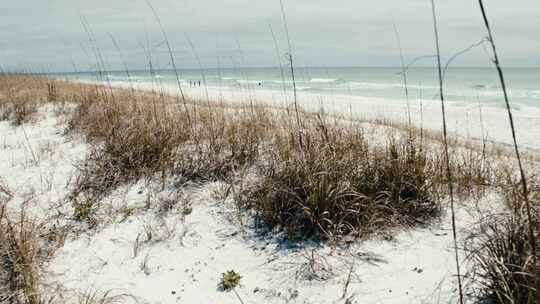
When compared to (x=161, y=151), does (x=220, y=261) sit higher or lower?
lower

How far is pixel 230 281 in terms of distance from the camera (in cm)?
232

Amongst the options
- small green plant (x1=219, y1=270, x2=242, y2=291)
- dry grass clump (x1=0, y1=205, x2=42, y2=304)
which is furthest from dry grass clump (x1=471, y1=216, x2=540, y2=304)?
dry grass clump (x1=0, y1=205, x2=42, y2=304)

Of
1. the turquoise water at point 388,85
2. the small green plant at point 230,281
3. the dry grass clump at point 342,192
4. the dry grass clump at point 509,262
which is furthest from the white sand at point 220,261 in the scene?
the turquoise water at point 388,85

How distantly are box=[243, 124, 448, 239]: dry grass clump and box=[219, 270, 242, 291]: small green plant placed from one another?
23.1 inches

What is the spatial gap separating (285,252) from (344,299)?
0.62m

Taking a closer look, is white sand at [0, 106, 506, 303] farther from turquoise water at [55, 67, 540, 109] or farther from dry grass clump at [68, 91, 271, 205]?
turquoise water at [55, 67, 540, 109]

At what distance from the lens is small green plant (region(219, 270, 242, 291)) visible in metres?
2.30

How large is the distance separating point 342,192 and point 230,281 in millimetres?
1144

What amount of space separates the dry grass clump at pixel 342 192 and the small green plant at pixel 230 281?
586mm

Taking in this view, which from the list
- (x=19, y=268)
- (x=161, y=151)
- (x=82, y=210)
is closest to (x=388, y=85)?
(x=161, y=151)

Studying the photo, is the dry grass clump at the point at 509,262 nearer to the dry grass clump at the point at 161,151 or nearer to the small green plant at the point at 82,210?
the dry grass clump at the point at 161,151

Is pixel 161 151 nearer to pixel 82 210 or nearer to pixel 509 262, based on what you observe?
pixel 82 210

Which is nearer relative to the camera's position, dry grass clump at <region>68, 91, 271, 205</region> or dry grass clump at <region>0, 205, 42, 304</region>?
dry grass clump at <region>0, 205, 42, 304</region>

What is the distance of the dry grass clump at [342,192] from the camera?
2693 millimetres
